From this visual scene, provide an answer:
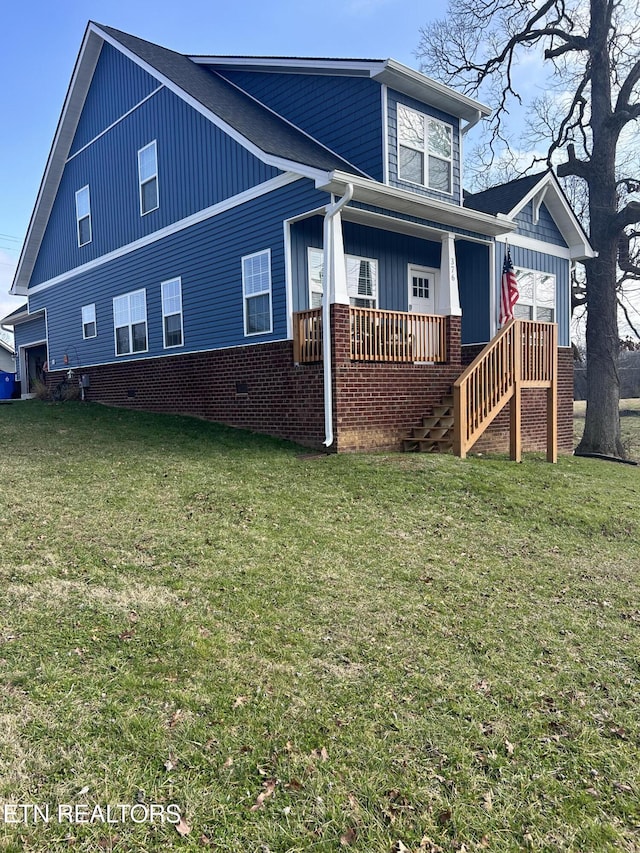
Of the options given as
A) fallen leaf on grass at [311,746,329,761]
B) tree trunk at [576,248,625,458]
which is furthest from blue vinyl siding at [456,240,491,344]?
fallen leaf on grass at [311,746,329,761]

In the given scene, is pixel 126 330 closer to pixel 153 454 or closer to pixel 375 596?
pixel 153 454

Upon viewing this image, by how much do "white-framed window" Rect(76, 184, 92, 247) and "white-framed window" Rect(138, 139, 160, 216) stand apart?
117 inches

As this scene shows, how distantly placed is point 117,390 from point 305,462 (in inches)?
328

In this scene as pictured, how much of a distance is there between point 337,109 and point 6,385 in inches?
594

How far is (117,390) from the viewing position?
14.9 metres

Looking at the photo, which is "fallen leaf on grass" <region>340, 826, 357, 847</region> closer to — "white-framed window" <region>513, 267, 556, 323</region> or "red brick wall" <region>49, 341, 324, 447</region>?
"red brick wall" <region>49, 341, 324, 447</region>

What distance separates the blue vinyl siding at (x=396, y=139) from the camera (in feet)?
35.1

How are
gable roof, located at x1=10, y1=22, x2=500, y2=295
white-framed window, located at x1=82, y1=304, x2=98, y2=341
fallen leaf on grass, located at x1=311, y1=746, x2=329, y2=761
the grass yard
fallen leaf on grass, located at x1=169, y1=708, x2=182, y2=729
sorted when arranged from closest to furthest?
the grass yard → fallen leaf on grass, located at x1=311, y1=746, x2=329, y2=761 → fallen leaf on grass, located at x1=169, y1=708, x2=182, y2=729 → gable roof, located at x1=10, y1=22, x2=500, y2=295 → white-framed window, located at x1=82, y1=304, x2=98, y2=341

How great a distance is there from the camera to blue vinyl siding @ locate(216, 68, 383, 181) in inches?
421

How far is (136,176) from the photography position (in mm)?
13969

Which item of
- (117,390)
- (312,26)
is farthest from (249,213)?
(312,26)

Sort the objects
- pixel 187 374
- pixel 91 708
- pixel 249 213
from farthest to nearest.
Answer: pixel 187 374, pixel 249 213, pixel 91 708

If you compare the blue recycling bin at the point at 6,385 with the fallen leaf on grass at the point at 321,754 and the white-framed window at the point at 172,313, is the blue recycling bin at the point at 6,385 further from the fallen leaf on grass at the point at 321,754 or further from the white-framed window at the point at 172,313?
the fallen leaf on grass at the point at 321,754

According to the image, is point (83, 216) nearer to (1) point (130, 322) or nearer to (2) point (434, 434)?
(1) point (130, 322)
